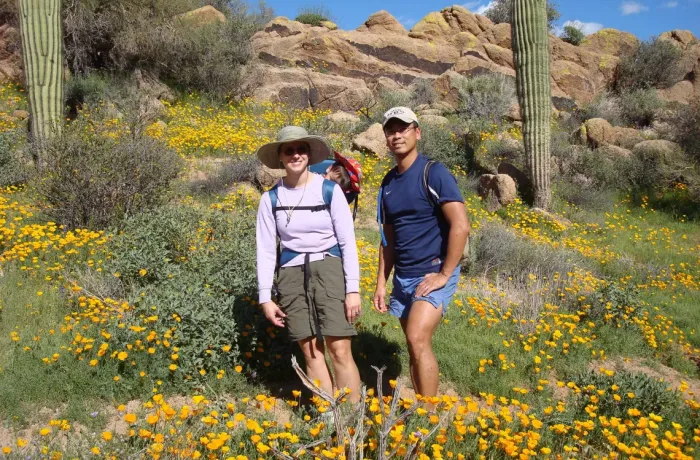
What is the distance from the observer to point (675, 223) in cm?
994

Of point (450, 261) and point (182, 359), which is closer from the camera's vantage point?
point (450, 261)

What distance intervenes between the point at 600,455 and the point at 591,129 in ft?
39.8

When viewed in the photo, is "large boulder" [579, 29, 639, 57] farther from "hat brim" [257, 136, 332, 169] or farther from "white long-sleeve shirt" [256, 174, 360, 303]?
"white long-sleeve shirt" [256, 174, 360, 303]

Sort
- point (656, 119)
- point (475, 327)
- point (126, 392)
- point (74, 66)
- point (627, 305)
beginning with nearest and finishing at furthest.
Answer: point (126, 392)
point (475, 327)
point (627, 305)
point (74, 66)
point (656, 119)

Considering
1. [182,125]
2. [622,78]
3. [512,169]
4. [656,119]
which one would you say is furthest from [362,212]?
[622,78]

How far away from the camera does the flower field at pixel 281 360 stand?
104 inches

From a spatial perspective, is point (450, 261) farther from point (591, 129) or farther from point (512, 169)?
point (591, 129)

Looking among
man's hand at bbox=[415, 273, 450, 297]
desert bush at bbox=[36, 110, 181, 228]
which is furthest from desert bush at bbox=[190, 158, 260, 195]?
man's hand at bbox=[415, 273, 450, 297]

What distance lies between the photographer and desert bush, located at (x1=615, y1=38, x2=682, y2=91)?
18703 mm

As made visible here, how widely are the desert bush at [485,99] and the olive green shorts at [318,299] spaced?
10.8m

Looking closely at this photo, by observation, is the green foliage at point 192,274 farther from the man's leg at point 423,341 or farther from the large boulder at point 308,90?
the large boulder at point 308,90

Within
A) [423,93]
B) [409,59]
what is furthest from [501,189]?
[409,59]

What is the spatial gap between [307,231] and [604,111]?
1605 cm

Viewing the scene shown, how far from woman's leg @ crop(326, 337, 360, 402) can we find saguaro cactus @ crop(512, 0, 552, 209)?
798 cm
